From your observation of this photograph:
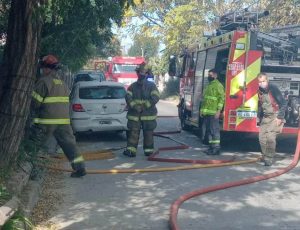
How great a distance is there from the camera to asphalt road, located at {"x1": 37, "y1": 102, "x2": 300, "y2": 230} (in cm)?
538

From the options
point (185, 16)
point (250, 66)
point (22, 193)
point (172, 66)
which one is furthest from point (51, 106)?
point (185, 16)

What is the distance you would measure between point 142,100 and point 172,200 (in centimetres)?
360

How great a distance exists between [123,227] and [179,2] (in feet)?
110

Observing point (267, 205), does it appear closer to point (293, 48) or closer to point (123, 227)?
point (123, 227)

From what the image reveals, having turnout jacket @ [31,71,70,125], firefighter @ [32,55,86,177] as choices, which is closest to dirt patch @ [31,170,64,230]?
firefighter @ [32,55,86,177]

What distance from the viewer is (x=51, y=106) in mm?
7207

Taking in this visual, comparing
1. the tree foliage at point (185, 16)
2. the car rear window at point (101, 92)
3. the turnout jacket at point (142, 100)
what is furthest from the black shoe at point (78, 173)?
the tree foliage at point (185, 16)

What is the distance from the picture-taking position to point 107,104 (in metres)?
11.5

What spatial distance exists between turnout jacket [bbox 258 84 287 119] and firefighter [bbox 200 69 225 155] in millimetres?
813

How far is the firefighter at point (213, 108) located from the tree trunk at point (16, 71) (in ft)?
16.2

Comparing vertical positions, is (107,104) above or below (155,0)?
below

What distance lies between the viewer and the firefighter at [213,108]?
972 cm

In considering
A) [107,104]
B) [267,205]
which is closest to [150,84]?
[107,104]

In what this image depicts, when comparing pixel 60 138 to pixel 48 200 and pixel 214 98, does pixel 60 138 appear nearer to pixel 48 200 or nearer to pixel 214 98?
pixel 48 200
